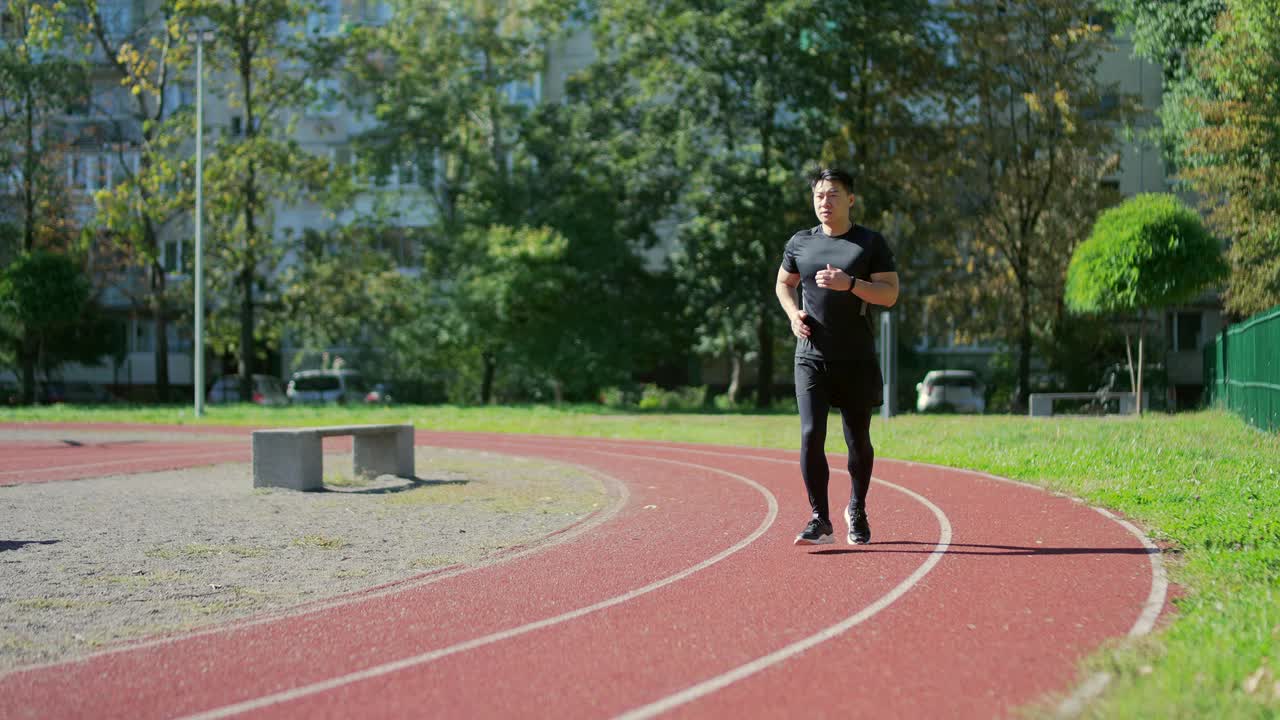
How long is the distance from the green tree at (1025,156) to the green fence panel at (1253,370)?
10.1 metres

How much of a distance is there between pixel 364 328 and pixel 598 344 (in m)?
12.1

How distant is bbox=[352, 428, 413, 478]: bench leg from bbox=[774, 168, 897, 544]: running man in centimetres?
755

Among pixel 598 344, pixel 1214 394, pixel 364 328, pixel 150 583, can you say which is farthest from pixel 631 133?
pixel 150 583

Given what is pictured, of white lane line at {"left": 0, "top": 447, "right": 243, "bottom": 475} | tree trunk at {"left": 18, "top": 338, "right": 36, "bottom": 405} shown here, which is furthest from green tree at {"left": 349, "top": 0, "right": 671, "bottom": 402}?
white lane line at {"left": 0, "top": 447, "right": 243, "bottom": 475}

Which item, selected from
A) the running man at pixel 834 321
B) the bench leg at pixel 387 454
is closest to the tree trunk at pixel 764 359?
the bench leg at pixel 387 454

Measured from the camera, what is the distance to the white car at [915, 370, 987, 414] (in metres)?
38.2

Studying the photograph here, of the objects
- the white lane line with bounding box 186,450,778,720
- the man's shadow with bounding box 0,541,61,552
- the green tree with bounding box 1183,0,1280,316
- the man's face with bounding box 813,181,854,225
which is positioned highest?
the green tree with bounding box 1183,0,1280,316

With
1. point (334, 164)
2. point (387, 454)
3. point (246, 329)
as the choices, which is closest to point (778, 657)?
point (387, 454)

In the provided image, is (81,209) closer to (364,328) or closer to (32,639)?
(364,328)

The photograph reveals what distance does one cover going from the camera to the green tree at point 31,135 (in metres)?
40.0

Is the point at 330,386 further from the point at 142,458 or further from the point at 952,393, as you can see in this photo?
the point at 142,458

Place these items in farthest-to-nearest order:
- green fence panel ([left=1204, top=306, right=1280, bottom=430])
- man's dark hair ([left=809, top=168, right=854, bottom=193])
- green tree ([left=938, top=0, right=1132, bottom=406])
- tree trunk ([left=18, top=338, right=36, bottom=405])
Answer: tree trunk ([left=18, top=338, right=36, bottom=405]) < green tree ([left=938, top=0, right=1132, bottom=406]) < green fence panel ([left=1204, top=306, right=1280, bottom=430]) < man's dark hair ([left=809, top=168, right=854, bottom=193])

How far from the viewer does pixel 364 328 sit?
4584 centimetres

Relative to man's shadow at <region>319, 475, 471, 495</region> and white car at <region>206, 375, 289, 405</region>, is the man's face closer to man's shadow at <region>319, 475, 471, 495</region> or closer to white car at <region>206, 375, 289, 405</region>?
man's shadow at <region>319, 475, 471, 495</region>
